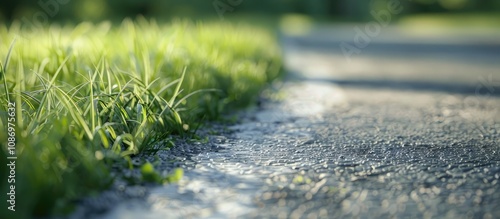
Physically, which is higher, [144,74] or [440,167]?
[144,74]

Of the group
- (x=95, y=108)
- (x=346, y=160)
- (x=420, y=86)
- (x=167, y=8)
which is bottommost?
(x=346, y=160)

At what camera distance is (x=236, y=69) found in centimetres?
554

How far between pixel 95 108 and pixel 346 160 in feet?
4.42

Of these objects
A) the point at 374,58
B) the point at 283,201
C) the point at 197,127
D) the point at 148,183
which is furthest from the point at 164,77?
the point at 374,58

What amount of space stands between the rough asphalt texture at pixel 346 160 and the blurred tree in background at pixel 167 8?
345 inches

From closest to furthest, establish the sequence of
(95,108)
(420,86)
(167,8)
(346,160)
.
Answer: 1. (95,108)
2. (346,160)
3. (420,86)
4. (167,8)

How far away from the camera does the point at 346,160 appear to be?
3.16m

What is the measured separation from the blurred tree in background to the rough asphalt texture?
345 inches

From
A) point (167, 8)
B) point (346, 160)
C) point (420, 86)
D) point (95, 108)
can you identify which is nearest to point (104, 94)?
point (95, 108)

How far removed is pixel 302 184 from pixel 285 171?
0.24m

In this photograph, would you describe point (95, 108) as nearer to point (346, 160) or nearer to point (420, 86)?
point (346, 160)

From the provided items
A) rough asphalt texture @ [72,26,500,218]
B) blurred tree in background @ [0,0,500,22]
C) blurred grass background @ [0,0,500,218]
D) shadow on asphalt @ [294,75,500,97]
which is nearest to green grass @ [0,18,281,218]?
blurred grass background @ [0,0,500,218]

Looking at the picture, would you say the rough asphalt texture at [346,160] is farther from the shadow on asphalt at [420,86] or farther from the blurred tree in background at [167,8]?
the blurred tree in background at [167,8]

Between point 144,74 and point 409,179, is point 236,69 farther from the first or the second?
point 409,179
